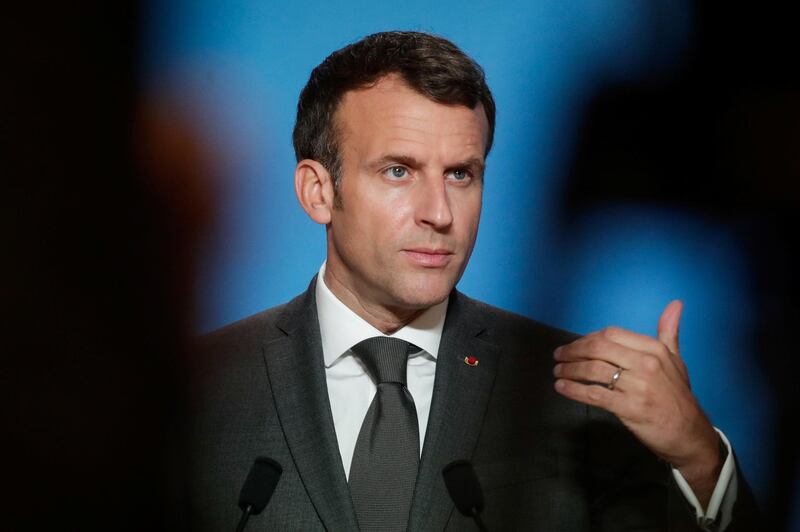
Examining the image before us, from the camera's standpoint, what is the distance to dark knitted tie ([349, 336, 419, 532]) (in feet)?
4.58

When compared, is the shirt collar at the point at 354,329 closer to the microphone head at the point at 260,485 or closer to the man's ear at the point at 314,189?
the man's ear at the point at 314,189

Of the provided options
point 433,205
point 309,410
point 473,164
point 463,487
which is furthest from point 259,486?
point 473,164

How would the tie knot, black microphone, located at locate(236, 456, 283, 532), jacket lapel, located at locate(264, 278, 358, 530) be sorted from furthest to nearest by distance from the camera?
the tie knot
jacket lapel, located at locate(264, 278, 358, 530)
black microphone, located at locate(236, 456, 283, 532)

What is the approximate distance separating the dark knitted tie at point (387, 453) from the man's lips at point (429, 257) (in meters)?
0.18

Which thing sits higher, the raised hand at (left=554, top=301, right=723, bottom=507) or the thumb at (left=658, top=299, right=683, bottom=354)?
the thumb at (left=658, top=299, right=683, bottom=354)

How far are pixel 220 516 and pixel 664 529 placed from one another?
0.78 m

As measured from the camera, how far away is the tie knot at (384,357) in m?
1.48

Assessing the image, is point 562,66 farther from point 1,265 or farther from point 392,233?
point 1,265

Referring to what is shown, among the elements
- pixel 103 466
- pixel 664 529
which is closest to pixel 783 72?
pixel 664 529

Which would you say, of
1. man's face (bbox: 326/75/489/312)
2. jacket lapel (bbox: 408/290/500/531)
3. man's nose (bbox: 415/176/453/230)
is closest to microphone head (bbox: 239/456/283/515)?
jacket lapel (bbox: 408/290/500/531)

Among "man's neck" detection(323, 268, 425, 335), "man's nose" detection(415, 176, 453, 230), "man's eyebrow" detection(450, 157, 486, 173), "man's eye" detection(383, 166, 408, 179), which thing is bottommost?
"man's neck" detection(323, 268, 425, 335)

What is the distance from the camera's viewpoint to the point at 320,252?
1.76 meters

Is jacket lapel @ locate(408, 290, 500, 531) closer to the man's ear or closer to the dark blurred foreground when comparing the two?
the man's ear

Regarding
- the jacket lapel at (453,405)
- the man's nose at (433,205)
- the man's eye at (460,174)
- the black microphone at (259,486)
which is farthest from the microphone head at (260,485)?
the man's eye at (460,174)
